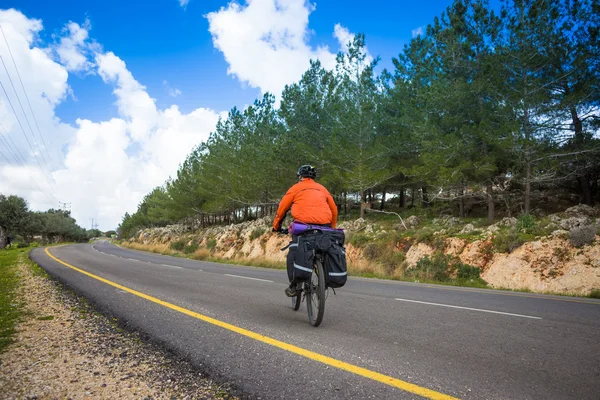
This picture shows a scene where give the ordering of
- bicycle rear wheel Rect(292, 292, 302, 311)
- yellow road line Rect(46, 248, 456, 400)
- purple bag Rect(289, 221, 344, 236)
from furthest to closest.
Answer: bicycle rear wheel Rect(292, 292, 302, 311) → purple bag Rect(289, 221, 344, 236) → yellow road line Rect(46, 248, 456, 400)

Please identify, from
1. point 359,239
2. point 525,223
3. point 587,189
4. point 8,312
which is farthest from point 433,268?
point 8,312

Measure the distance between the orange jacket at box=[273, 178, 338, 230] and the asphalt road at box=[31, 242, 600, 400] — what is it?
1.43 m

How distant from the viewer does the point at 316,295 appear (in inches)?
184

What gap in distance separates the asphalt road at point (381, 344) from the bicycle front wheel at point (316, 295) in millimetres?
152

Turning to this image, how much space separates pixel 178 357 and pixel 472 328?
3.60 metres

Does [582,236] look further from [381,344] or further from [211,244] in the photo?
[211,244]

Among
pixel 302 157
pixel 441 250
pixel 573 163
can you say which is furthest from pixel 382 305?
pixel 302 157

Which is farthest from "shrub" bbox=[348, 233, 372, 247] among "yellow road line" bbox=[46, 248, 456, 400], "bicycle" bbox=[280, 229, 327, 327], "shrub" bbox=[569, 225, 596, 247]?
"yellow road line" bbox=[46, 248, 456, 400]

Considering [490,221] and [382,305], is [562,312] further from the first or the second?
[490,221]

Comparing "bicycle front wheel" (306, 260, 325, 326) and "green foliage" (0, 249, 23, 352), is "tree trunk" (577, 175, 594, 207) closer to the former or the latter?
"bicycle front wheel" (306, 260, 325, 326)

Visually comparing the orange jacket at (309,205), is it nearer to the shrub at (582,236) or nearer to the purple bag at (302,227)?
the purple bag at (302,227)

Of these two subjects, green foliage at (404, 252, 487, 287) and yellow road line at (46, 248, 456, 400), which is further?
green foliage at (404, 252, 487, 287)

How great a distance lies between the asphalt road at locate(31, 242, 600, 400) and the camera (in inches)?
108

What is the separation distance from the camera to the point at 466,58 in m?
17.8
